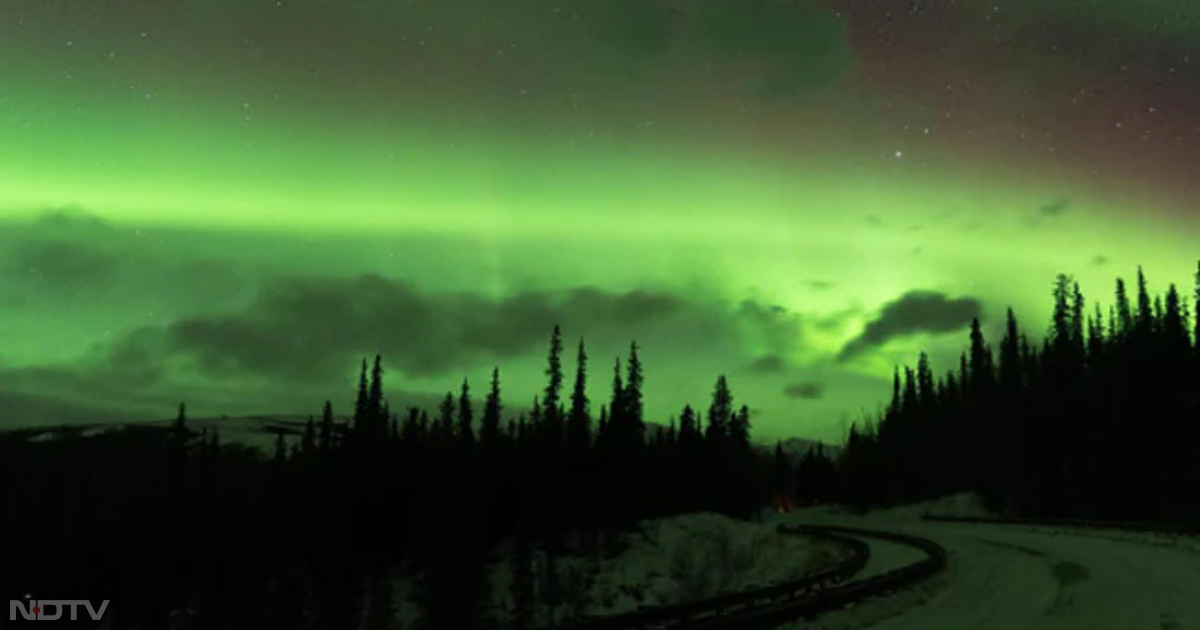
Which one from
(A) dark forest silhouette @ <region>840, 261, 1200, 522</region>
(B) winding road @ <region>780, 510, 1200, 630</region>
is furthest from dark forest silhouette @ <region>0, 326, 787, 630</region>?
(B) winding road @ <region>780, 510, 1200, 630</region>

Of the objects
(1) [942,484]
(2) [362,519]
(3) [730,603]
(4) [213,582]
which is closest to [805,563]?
(3) [730,603]

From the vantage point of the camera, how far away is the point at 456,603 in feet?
222

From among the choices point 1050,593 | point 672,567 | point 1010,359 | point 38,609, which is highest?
point 1010,359

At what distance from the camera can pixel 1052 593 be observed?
65.1ft

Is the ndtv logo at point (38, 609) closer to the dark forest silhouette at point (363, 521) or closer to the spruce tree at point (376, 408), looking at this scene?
the dark forest silhouette at point (363, 521)

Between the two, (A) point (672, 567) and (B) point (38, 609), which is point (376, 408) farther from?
(B) point (38, 609)

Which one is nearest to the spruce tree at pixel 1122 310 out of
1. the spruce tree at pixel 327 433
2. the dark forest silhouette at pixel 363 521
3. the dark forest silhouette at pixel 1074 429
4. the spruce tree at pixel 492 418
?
the dark forest silhouette at pixel 1074 429

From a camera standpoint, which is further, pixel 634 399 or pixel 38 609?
pixel 634 399

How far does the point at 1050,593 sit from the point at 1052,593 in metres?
0.04

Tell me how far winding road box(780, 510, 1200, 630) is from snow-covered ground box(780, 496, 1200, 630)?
0.7 inches

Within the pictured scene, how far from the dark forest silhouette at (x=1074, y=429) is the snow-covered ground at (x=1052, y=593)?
3120 cm

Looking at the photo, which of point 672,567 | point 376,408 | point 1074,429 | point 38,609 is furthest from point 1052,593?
point 376,408

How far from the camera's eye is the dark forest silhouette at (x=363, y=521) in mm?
78500

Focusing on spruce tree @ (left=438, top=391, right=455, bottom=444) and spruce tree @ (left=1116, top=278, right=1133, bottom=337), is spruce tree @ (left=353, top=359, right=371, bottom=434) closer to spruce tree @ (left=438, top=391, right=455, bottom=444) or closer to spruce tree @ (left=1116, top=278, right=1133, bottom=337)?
spruce tree @ (left=438, top=391, right=455, bottom=444)
